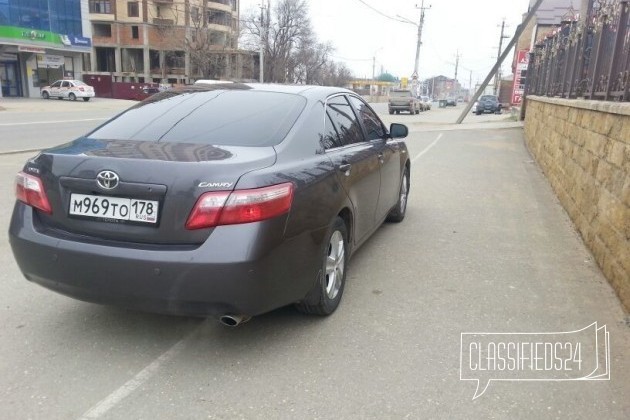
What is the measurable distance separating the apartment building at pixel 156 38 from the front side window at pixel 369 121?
2417 inches

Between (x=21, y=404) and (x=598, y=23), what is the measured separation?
Result: 854cm

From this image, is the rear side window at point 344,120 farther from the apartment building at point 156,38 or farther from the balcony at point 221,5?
the balcony at point 221,5

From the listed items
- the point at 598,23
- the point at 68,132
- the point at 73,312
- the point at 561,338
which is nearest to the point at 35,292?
the point at 73,312

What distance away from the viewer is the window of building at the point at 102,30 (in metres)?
69.6

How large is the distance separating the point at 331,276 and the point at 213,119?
53.0 inches

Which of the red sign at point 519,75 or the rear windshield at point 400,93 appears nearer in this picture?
the red sign at point 519,75

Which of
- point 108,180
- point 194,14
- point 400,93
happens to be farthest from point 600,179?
point 194,14

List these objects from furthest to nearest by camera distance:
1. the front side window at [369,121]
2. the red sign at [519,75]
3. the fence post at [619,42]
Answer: the red sign at [519,75] → the fence post at [619,42] → the front side window at [369,121]

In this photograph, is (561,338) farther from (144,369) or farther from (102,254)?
(102,254)

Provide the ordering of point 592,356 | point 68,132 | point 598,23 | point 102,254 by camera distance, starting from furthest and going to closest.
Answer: point 68,132 → point 598,23 → point 592,356 → point 102,254

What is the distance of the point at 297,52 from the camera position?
239 feet

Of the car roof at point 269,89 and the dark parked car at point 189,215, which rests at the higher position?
the car roof at point 269,89

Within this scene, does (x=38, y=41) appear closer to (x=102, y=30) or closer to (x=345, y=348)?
(x=102, y=30)

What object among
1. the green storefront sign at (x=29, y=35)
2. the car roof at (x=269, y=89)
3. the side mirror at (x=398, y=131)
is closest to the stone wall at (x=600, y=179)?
the side mirror at (x=398, y=131)
